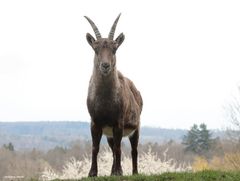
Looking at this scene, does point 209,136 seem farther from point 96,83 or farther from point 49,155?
point 96,83

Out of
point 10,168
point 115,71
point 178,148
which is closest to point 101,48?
point 115,71

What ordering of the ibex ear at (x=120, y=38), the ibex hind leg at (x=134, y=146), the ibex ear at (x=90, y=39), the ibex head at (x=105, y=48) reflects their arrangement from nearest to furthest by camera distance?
the ibex head at (x=105, y=48)
the ibex ear at (x=90, y=39)
the ibex ear at (x=120, y=38)
the ibex hind leg at (x=134, y=146)

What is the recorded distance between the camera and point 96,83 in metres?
13.0

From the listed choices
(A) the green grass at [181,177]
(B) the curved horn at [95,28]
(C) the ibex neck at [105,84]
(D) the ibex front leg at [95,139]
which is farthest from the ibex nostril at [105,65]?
(A) the green grass at [181,177]

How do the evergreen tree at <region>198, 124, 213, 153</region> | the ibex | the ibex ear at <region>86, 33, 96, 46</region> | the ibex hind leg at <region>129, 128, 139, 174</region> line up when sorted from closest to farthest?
the ibex < the ibex ear at <region>86, 33, 96, 46</region> < the ibex hind leg at <region>129, 128, 139, 174</region> < the evergreen tree at <region>198, 124, 213, 153</region>

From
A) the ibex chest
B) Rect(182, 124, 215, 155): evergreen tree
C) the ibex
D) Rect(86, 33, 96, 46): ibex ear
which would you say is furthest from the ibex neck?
Rect(182, 124, 215, 155): evergreen tree

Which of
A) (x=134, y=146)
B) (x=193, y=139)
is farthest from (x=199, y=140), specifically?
(x=134, y=146)

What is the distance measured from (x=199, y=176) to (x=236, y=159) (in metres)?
28.0

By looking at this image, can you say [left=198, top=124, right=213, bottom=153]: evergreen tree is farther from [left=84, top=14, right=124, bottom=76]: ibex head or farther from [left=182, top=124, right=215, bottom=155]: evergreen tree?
[left=84, top=14, right=124, bottom=76]: ibex head

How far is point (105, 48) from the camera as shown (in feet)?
41.9

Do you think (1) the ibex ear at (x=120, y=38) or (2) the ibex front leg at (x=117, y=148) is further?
(1) the ibex ear at (x=120, y=38)

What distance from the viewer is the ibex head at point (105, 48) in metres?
12.5

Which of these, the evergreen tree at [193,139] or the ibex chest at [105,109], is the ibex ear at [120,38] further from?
the evergreen tree at [193,139]

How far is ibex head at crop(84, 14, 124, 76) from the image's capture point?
12531 millimetres
